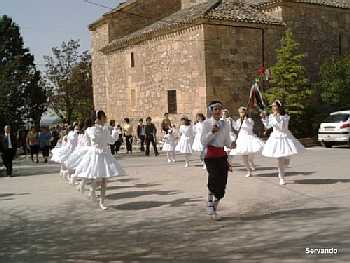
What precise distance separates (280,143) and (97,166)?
4359 millimetres

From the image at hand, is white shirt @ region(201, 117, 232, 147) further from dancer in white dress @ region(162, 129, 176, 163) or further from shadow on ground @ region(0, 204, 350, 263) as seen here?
dancer in white dress @ region(162, 129, 176, 163)

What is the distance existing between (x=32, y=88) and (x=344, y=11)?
2688 cm

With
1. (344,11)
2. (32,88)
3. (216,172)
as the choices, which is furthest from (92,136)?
(32,88)

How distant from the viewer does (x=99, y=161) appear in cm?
1009

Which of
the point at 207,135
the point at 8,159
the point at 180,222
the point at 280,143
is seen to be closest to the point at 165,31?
the point at 8,159

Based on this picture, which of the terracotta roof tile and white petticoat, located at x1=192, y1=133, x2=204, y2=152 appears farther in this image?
the terracotta roof tile

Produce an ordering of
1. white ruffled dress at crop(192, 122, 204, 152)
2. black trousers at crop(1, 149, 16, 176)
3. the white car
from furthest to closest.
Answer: the white car, black trousers at crop(1, 149, 16, 176), white ruffled dress at crop(192, 122, 204, 152)

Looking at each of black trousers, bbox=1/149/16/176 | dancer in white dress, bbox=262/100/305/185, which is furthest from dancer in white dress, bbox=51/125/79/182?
dancer in white dress, bbox=262/100/305/185

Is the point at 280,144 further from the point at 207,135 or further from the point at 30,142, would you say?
the point at 30,142

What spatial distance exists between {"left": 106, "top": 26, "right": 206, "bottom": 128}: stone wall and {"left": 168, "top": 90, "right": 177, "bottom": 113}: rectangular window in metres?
0.23

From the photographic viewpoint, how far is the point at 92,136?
10.3 metres

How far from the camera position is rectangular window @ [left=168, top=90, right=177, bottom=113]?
28.7m

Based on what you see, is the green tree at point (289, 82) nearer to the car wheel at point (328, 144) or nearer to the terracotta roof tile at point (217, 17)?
the car wheel at point (328, 144)

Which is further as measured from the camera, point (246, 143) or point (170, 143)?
Answer: point (170, 143)
